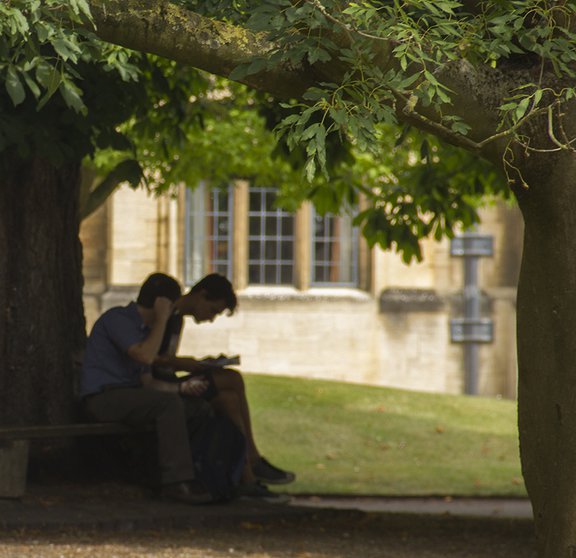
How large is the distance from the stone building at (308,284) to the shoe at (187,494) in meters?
16.3

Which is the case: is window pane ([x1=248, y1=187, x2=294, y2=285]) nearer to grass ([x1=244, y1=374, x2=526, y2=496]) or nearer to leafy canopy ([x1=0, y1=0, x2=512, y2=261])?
grass ([x1=244, y1=374, x2=526, y2=496])

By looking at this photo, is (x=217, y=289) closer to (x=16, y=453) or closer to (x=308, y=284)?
(x=16, y=453)

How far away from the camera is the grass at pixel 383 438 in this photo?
46.5 feet

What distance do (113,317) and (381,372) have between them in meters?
17.5

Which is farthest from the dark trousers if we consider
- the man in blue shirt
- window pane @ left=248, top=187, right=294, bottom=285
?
window pane @ left=248, top=187, right=294, bottom=285

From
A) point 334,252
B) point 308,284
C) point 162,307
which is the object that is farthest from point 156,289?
point 334,252

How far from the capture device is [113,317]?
9.59 meters

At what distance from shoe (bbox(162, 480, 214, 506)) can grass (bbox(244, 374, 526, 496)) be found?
3.52 meters

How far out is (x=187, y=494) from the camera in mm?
9562

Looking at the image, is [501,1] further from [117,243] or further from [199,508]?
[117,243]

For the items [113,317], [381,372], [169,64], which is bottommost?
[381,372]

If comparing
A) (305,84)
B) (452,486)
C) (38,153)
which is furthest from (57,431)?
(452,486)

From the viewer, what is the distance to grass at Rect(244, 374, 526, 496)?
14.2 metres

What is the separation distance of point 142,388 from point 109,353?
303 millimetres
